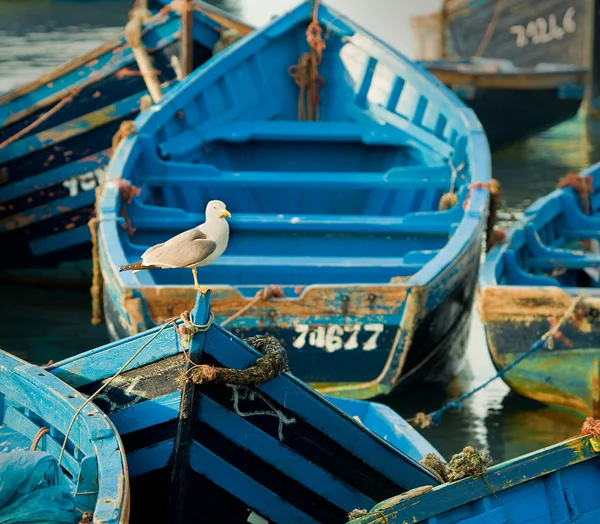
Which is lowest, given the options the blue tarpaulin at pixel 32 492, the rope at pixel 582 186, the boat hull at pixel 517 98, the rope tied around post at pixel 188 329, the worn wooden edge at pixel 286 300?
the boat hull at pixel 517 98

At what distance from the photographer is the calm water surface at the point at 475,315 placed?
24.4ft

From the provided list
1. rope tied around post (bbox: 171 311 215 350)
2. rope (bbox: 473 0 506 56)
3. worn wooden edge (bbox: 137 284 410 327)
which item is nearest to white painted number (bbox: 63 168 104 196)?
worn wooden edge (bbox: 137 284 410 327)

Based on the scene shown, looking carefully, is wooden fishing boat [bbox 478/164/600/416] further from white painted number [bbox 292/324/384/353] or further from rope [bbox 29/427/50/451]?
rope [bbox 29/427/50/451]

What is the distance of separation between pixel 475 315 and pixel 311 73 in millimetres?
2462

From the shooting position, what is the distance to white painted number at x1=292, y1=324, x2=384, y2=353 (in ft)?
22.1

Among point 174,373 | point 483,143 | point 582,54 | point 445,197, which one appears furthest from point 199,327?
point 582,54

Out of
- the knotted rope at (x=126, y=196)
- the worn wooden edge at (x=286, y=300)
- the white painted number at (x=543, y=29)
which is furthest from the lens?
the white painted number at (x=543, y=29)

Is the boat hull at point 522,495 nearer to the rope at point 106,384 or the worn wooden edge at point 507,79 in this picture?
the rope at point 106,384

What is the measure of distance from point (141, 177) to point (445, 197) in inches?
86.8

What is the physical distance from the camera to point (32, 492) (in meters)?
4.09

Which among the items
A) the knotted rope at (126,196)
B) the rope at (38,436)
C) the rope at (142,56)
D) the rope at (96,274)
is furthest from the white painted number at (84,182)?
the rope at (38,436)

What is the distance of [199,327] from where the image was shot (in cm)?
421

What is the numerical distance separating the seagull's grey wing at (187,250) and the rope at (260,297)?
89.0 inches

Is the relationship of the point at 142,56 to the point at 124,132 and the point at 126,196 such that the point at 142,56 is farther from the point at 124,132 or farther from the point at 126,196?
the point at 126,196
